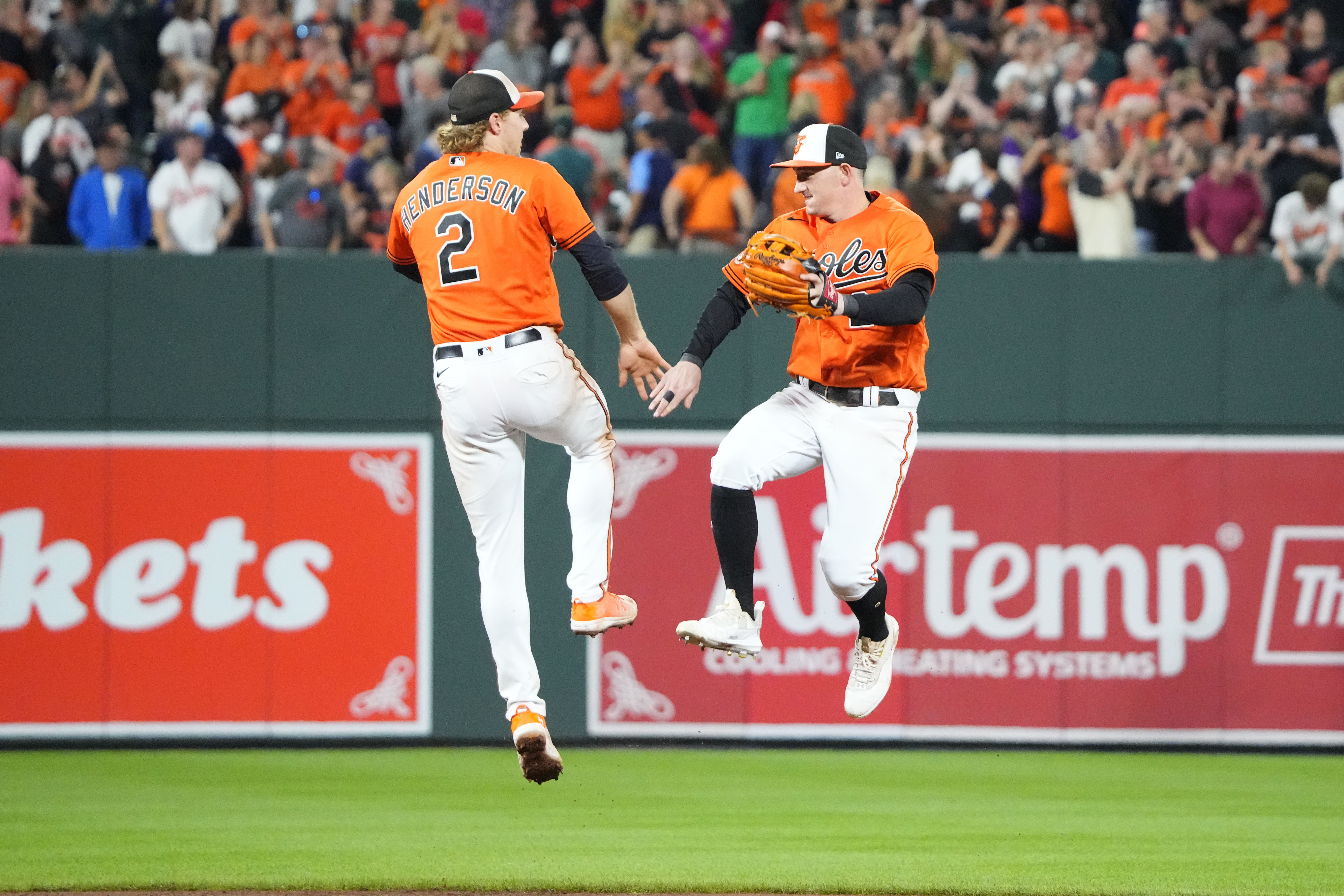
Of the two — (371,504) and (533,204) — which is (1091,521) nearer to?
(371,504)

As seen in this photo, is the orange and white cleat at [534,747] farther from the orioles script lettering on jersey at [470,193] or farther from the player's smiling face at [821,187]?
the player's smiling face at [821,187]

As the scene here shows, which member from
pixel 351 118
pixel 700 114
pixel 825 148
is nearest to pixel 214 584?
pixel 351 118

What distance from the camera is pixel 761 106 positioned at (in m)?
13.4

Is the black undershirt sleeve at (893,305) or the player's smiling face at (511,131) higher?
the player's smiling face at (511,131)

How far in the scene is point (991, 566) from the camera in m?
11.5

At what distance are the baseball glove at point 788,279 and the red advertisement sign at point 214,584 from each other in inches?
223

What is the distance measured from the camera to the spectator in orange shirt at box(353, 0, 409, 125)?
14.1 m

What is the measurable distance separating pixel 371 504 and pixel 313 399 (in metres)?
0.80

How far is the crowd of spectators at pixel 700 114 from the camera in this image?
1201 centimetres

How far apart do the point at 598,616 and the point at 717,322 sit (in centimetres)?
126

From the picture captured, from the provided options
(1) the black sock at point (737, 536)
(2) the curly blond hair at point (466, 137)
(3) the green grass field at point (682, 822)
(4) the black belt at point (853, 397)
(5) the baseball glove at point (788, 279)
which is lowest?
(3) the green grass field at point (682, 822)

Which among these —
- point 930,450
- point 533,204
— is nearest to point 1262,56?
point 930,450

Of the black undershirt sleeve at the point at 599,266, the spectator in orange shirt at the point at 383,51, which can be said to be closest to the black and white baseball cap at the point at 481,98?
the black undershirt sleeve at the point at 599,266

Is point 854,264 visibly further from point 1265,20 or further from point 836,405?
point 1265,20
